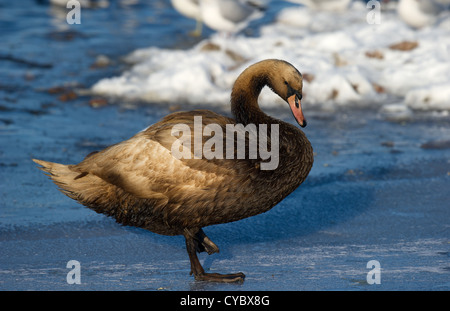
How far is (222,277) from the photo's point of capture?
4.44 m

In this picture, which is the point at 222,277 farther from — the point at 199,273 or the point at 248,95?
the point at 248,95

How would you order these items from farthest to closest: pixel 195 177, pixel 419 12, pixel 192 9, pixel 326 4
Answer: pixel 326 4 → pixel 192 9 → pixel 419 12 → pixel 195 177

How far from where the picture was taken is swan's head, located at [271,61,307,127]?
4746 mm

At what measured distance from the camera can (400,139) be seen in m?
7.48

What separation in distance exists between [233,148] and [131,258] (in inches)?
42.4

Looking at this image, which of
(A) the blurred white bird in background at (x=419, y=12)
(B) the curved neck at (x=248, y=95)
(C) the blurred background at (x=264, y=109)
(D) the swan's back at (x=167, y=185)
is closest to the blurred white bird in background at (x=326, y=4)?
(C) the blurred background at (x=264, y=109)

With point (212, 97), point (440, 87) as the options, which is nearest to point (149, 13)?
point (212, 97)

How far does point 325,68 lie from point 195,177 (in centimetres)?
573

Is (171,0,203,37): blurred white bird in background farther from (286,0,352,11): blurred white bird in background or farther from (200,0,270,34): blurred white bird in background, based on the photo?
(286,0,352,11): blurred white bird in background

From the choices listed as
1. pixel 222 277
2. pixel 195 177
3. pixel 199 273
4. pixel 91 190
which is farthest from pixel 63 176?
pixel 222 277

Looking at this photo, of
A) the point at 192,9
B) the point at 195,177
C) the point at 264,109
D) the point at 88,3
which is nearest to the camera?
the point at 195,177

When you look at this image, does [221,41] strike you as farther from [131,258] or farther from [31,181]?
[131,258]

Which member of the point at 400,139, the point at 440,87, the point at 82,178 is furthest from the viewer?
the point at 440,87
